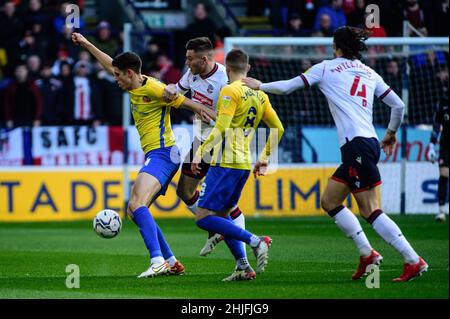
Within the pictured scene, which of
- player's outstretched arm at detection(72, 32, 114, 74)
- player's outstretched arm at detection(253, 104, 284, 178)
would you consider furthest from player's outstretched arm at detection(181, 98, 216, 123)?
player's outstretched arm at detection(72, 32, 114, 74)

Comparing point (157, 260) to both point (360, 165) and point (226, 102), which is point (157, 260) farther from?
point (360, 165)

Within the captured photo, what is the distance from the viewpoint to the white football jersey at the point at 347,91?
9.92 metres

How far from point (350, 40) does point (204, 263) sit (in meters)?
3.68

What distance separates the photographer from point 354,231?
1004cm

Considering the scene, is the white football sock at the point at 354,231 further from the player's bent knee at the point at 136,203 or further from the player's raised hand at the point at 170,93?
the player's raised hand at the point at 170,93

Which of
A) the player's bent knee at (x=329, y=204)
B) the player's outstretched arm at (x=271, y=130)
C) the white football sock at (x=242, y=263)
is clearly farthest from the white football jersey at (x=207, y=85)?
the player's bent knee at (x=329, y=204)

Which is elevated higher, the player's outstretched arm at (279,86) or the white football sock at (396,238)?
the player's outstretched arm at (279,86)

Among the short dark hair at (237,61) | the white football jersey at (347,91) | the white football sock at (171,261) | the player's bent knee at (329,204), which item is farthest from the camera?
the white football sock at (171,261)

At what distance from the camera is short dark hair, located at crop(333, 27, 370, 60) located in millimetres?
9938

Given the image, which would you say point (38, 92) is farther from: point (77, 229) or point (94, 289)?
point (94, 289)

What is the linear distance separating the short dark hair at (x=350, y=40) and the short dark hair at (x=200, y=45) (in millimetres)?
1681

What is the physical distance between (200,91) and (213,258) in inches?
99.2

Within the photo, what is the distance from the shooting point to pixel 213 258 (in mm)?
13211

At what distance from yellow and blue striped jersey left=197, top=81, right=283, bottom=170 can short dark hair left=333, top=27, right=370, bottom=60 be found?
99cm
